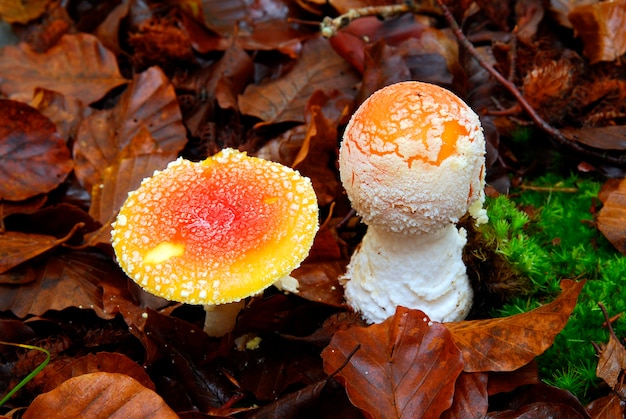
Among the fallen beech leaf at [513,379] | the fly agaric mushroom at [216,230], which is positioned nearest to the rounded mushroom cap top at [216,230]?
the fly agaric mushroom at [216,230]

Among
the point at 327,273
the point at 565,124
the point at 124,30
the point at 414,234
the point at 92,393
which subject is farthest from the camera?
the point at 124,30

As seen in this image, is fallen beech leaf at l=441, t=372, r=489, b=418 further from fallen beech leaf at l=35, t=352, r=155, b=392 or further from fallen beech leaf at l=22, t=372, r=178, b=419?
fallen beech leaf at l=35, t=352, r=155, b=392

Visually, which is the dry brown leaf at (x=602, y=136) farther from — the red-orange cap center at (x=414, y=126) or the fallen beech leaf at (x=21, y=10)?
the fallen beech leaf at (x=21, y=10)

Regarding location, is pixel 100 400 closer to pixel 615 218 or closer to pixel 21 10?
pixel 615 218

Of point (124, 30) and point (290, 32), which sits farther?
point (124, 30)

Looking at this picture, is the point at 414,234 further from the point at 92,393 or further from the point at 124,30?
the point at 124,30

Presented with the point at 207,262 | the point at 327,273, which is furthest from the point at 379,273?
the point at 207,262

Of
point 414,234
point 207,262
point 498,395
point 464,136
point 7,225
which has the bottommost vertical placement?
point 498,395
